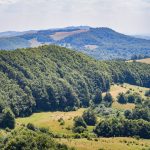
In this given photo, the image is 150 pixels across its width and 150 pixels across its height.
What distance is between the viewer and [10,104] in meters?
195

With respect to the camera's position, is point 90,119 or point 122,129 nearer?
point 122,129

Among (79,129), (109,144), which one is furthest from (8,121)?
(109,144)

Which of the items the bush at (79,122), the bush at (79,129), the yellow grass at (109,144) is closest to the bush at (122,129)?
the bush at (79,129)

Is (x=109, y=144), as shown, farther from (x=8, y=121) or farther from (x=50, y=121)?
(x=50, y=121)

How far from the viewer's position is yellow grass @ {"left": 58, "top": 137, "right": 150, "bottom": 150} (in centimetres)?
13625

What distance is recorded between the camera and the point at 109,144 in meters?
143

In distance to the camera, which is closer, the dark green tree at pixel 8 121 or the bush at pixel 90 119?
the dark green tree at pixel 8 121

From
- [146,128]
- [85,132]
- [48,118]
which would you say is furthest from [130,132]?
[48,118]

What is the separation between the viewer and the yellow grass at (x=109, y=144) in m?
136

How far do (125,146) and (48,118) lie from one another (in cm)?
5843

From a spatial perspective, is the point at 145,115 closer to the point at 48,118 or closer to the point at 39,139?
the point at 48,118

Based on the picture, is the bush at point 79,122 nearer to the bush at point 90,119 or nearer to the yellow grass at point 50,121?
the yellow grass at point 50,121

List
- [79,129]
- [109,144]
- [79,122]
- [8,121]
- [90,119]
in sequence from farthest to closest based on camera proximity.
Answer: [90,119] → [79,122] → [8,121] → [79,129] → [109,144]

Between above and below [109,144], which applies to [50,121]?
below
